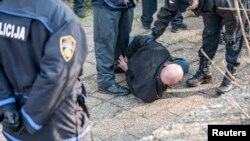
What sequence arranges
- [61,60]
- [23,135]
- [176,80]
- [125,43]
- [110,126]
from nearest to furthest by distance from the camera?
[61,60]
[23,135]
[110,126]
[176,80]
[125,43]

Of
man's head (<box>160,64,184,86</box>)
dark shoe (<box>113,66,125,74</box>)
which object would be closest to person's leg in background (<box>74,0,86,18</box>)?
dark shoe (<box>113,66,125,74</box>)

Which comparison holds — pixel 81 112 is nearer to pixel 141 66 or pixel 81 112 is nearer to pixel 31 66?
pixel 31 66

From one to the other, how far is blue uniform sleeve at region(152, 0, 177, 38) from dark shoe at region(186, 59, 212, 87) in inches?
21.6

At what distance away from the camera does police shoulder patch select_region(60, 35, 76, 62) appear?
91.0 inches

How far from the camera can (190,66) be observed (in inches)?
206

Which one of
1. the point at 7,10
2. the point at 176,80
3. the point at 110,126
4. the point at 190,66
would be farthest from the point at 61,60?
the point at 190,66

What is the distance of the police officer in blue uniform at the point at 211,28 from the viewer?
4.31 meters

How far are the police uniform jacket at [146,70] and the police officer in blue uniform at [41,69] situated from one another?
1909mm

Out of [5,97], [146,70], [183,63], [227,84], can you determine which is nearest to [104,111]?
[146,70]

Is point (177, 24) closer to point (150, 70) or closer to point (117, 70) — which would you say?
point (117, 70)

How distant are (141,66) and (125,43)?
482 millimetres

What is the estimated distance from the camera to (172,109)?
440 centimetres

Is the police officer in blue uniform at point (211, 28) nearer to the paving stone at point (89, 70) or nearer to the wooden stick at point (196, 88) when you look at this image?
the wooden stick at point (196, 88)

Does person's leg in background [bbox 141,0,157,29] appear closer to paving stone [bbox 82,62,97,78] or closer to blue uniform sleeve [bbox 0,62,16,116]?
paving stone [bbox 82,62,97,78]
